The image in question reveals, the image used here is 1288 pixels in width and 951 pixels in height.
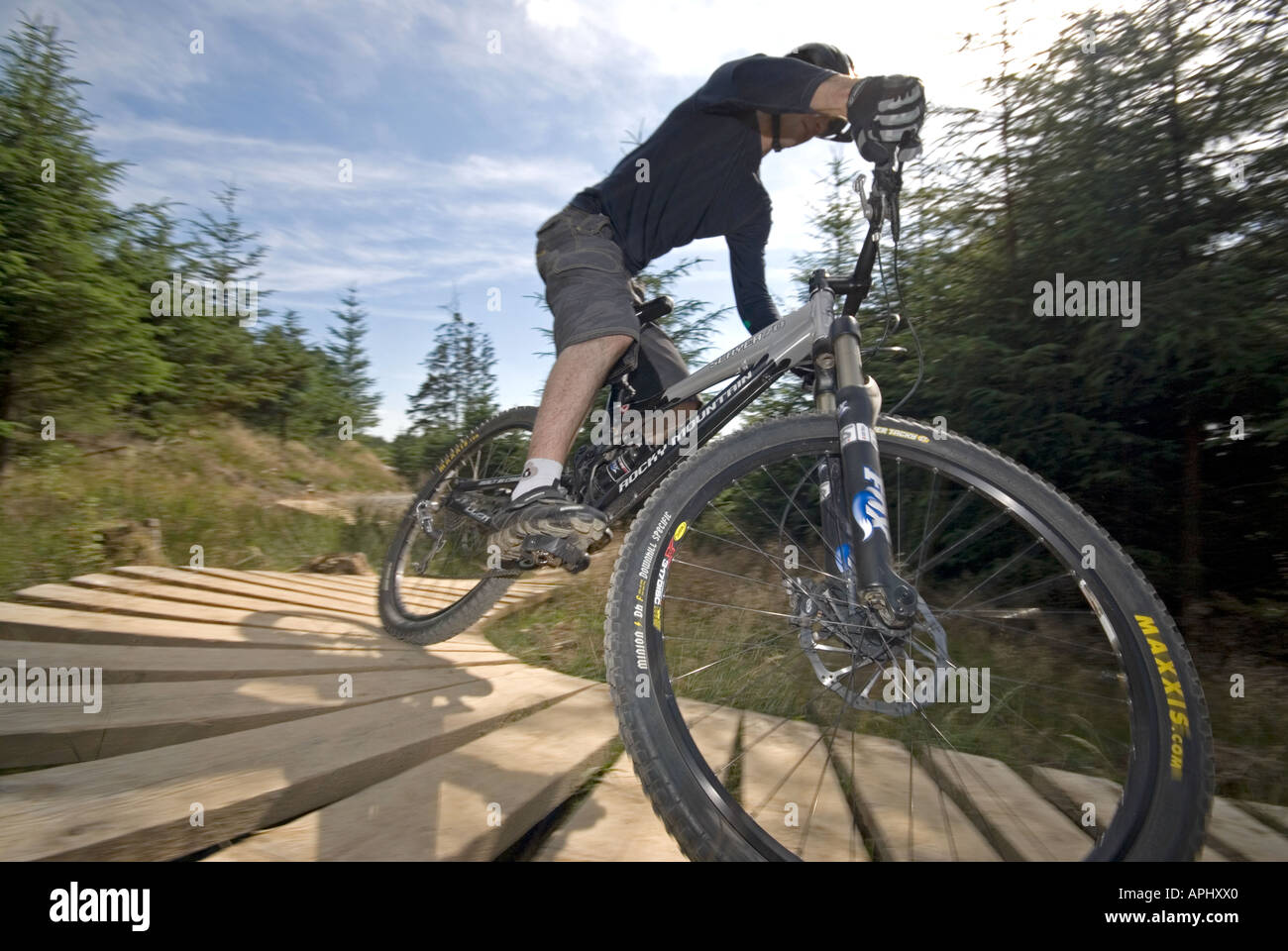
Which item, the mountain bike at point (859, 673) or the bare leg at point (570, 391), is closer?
the mountain bike at point (859, 673)

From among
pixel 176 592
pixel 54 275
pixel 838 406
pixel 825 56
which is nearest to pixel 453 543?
pixel 176 592

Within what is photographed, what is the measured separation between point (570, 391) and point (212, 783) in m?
1.24

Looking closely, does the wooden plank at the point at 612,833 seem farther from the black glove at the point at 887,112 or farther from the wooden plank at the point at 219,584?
the wooden plank at the point at 219,584

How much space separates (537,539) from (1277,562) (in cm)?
343

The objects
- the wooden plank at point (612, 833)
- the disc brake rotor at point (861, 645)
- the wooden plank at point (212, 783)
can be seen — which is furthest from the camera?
the disc brake rotor at point (861, 645)

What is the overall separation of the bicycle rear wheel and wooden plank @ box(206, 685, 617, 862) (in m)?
1.20

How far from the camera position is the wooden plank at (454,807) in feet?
4.02

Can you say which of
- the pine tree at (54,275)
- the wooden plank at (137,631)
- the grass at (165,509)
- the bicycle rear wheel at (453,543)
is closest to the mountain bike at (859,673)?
the bicycle rear wheel at (453,543)

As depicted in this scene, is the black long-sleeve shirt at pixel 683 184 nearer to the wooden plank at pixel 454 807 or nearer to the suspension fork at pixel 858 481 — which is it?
the suspension fork at pixel 858 481

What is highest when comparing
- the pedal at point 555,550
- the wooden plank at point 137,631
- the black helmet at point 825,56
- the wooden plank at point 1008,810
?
the black helmet at point 825,56

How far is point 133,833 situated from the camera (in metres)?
1.15

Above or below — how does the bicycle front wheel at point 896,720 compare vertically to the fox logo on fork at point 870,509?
below

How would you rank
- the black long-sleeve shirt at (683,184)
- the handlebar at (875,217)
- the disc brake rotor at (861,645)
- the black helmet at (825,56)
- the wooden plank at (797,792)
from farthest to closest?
the black long-sleeve shirt at (683,184), the black helmet at (825,56), the handlebar at (875,217), the disc brake rotor at (861,645), the wooden plank at (797,792)

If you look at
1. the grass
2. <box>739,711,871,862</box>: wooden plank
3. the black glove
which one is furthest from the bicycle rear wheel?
the black glove
